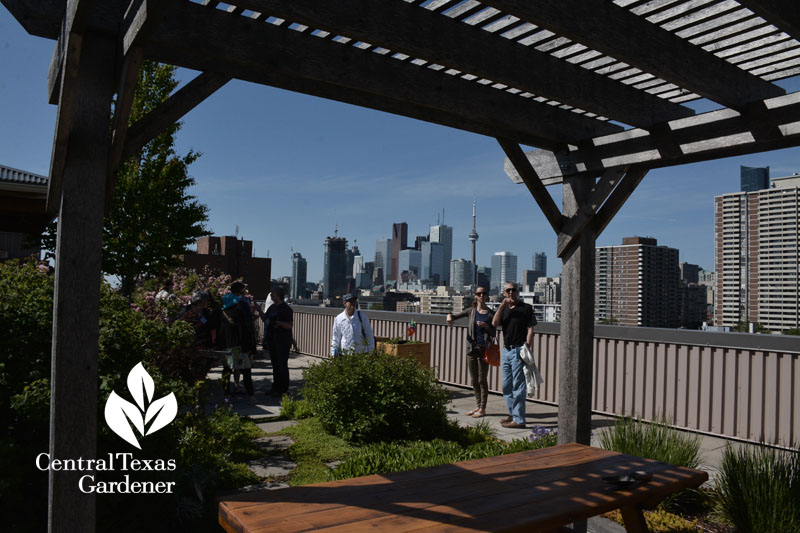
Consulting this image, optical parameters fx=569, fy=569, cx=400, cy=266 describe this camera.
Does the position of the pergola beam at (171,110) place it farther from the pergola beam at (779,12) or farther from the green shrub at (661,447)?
the green shrub at (661,447)

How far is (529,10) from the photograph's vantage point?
9.05 feet

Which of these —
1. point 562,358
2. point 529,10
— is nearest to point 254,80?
point 529,10

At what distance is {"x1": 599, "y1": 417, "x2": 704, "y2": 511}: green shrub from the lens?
4.62 metres

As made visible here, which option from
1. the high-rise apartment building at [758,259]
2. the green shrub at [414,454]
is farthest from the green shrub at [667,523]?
the high-rise apartment building at [758,259]

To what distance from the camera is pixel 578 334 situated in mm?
5043

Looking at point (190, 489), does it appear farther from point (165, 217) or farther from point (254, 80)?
point (165, 217)

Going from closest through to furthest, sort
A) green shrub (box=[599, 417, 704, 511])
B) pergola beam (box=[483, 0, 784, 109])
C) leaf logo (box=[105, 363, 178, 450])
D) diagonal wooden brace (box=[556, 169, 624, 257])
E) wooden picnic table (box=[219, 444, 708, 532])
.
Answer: wooden picnic table (box=[219, 444, 708, 532]), pergola beam (box=[483, 0, 784, 109]), leaf logo (box=[105, 363, 178, 450]), green shrub (box=[599, 417, 704, 511]), diagonal wooden brace (box=[556, 169, 624, 257])

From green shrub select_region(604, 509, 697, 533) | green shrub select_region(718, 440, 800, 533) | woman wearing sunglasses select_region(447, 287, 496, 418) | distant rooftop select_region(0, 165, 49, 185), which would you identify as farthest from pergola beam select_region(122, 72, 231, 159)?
distant rooftop select_region(0, 165, 49, 185)

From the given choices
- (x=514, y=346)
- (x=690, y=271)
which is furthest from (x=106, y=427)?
(x=690, y=271)

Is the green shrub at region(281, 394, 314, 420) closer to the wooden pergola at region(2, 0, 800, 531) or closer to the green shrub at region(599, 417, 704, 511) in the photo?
the wooden pergola at region(2, 0, 800, 531)

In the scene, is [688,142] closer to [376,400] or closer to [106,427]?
[376,400]

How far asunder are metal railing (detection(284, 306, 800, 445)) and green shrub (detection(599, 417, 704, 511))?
2.11 m

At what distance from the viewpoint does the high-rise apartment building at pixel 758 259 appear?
96125mm

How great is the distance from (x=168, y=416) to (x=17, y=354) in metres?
1.14
